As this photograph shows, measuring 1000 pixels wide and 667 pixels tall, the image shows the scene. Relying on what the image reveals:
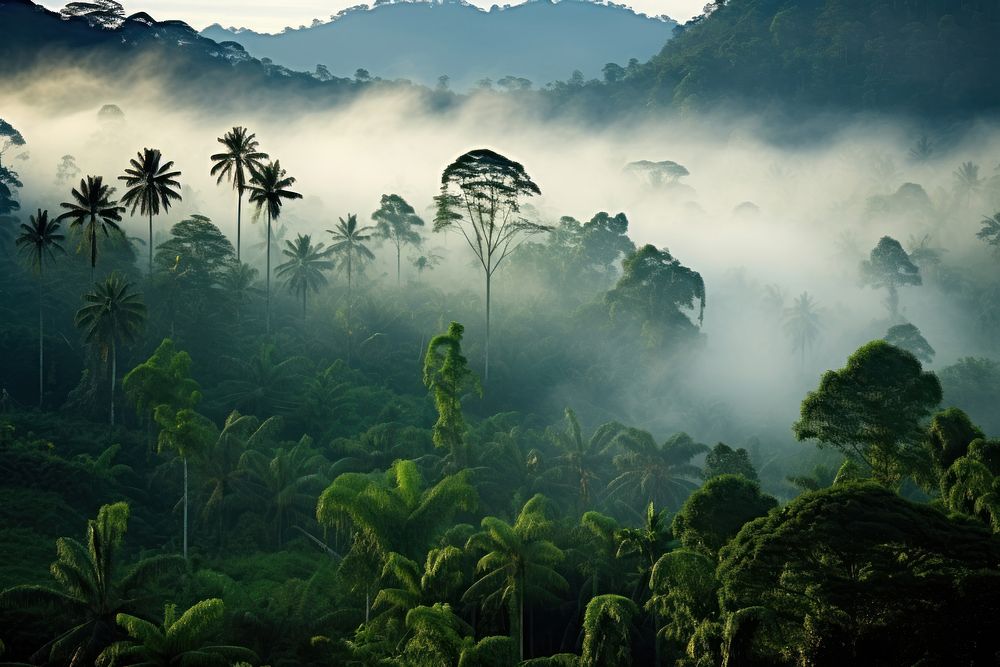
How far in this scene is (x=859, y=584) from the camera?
27891mm

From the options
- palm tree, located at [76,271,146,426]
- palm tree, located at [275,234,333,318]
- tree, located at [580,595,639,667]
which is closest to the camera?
tree, located at [580,595,639,667]

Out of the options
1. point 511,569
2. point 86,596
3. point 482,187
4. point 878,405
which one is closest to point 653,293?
point 482,187

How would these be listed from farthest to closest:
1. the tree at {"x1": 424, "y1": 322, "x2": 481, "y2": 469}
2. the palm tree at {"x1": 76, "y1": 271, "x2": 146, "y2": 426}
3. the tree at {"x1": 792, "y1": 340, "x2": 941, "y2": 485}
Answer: the palm tree at {"x1": 76, "y1": 271, "x2": 146, "y2": 426} → the tree at {"x1": 424, "y1": 322, "x2": 481, "y2": 469} → the tree at {"x1": 792, "y1": 340, "x2": 941, "y2": 485}

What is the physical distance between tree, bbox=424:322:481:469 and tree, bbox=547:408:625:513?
7.77m

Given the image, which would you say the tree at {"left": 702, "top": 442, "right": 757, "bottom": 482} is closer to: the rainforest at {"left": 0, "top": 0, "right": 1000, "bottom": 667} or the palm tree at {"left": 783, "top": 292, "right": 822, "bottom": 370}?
the rainforest at {"left": 0, "top": 0, "right": 1000, "bottom": 667}

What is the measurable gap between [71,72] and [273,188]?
430 ft

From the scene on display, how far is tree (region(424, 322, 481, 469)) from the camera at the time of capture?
49844 millimetres

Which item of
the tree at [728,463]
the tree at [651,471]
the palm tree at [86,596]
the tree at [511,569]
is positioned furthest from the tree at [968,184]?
the palm tree at [86,596]

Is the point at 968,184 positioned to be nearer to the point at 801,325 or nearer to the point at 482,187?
the point at 801,325

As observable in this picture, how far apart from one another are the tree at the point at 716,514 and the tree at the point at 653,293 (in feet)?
165

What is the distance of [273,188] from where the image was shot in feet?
217

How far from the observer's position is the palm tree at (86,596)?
30.6 m

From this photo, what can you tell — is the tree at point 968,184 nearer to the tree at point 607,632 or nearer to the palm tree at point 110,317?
the palm tree at point 110,317

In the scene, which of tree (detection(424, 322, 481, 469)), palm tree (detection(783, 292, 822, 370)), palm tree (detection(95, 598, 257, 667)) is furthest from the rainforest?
palm tree (detection(783, 292, 822, 370))
